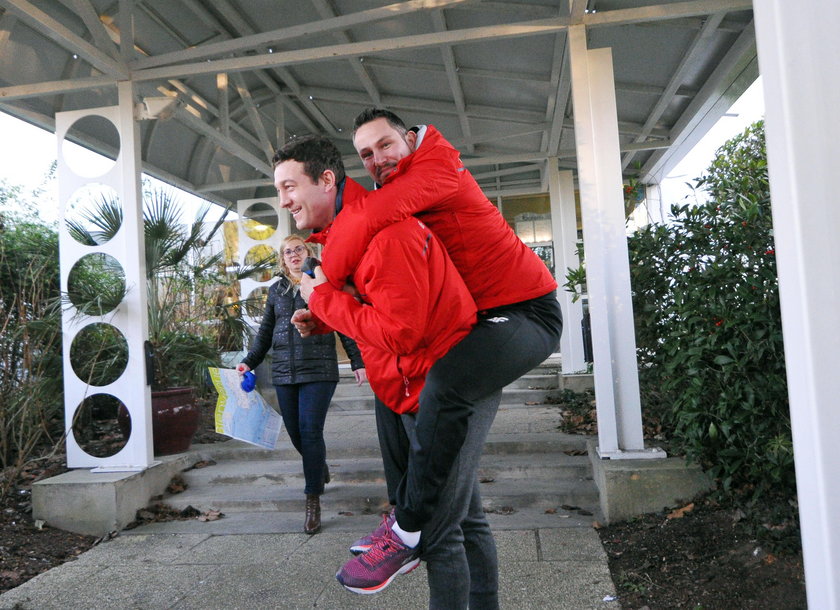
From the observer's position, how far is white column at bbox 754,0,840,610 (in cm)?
110

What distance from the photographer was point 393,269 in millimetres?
1766

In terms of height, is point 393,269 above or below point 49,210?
below

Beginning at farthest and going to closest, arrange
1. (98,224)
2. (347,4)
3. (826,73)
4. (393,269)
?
(347,4), (98,224), (393,269), (826,73)

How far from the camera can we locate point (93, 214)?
17.6 feet

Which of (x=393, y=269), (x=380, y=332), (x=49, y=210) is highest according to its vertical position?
(x=49, y=210)

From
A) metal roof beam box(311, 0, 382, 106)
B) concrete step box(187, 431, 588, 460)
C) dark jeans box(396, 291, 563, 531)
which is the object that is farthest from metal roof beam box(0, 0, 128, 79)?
dark jeans box(396, 291, 563, 531)

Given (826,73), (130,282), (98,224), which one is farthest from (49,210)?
(826,73)

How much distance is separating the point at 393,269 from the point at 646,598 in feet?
7.51

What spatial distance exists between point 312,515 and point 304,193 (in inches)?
113

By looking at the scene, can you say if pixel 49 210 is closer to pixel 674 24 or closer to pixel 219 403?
pixel 219 403

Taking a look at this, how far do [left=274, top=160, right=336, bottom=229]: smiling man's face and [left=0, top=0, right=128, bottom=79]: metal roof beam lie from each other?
3361 millimetres

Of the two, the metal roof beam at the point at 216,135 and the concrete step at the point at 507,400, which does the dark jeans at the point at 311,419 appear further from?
the concrete step at the point at 507,400

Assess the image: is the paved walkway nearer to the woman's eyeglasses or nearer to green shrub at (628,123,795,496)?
green shrub at (628,123,795,496)

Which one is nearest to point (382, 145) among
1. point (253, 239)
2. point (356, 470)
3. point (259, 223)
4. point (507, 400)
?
point (356, 470)
